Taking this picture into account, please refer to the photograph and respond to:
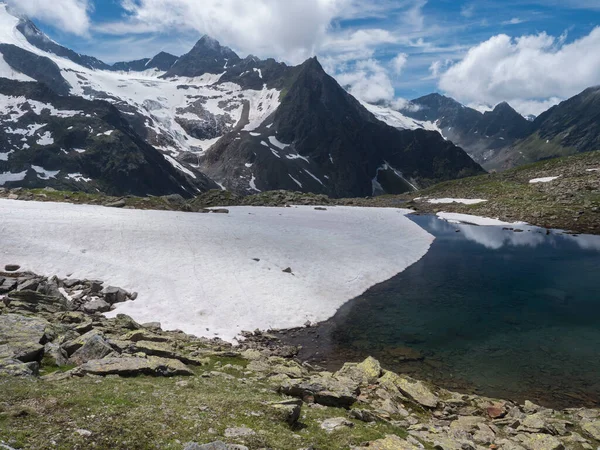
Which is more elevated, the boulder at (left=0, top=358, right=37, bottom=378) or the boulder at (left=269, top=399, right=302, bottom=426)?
the boulder at (left=0, top=358, right=37, bottom=378)

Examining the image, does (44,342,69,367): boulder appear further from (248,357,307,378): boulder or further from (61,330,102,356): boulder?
(248,357,307,378): boulder

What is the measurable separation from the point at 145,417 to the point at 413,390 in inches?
490

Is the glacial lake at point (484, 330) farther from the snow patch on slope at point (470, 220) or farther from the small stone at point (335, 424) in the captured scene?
the snow patch on slope at point (470, 220)

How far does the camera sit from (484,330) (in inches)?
1112

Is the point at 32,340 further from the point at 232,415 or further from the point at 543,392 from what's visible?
the point at 543,392

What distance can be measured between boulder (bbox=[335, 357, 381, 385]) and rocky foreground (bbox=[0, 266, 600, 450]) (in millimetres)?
53

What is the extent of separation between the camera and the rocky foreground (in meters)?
9.74

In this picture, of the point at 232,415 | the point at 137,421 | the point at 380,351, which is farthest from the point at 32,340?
the point at 380,351

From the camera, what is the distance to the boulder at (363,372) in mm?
19016

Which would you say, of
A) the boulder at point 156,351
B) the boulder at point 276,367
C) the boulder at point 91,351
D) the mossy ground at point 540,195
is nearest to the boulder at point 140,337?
the boulder at point 156,351

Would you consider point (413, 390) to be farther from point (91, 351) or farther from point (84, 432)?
point (91, 351)

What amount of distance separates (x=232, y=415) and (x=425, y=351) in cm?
1733

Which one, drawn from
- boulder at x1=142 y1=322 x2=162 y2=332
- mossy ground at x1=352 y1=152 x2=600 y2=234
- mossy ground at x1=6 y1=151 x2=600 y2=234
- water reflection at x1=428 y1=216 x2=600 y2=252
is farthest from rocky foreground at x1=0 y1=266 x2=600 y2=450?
mossy ground at x1=352 y1=152 x2=600 y2=234

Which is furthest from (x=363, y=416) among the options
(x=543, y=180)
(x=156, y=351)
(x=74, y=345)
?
(x=543, y=180)
